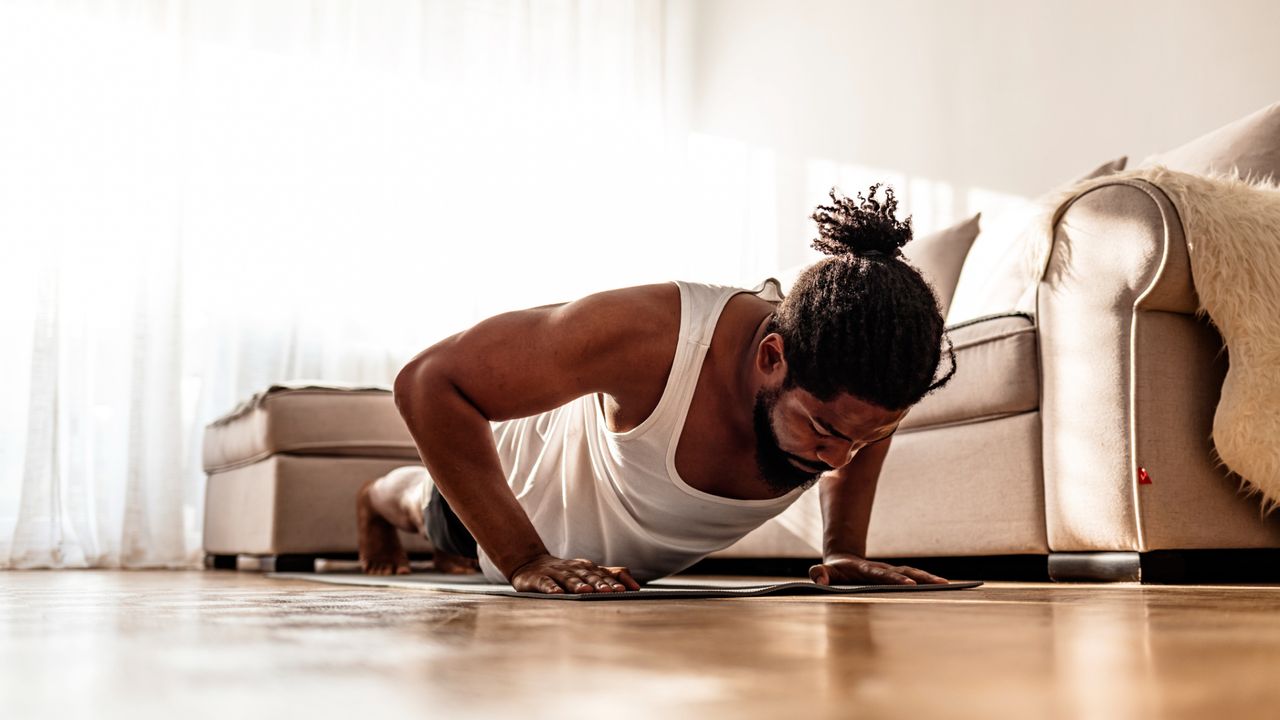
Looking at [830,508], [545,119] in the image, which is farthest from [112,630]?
[545,119]

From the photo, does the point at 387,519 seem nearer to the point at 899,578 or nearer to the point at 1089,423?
the point at 899,578

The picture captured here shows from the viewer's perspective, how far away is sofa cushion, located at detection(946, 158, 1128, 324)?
2598mm

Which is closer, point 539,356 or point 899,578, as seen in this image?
point 539,356

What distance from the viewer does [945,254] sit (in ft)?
10.2

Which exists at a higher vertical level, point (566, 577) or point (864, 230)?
point (864, 230)

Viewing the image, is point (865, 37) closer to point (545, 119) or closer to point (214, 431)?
point (545, 119)

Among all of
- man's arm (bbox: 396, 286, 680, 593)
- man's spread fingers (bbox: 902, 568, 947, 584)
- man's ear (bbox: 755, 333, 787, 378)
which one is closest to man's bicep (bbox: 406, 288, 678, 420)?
man's arm (bbox: 396, 286, 680, 593)

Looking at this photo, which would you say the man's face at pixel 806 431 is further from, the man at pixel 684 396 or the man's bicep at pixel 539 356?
the man's bicep at pixel 539 356

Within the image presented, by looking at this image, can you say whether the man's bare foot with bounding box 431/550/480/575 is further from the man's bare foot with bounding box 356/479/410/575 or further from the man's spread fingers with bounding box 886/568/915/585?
the man's spread fingers with bounding box 886/568/915/585

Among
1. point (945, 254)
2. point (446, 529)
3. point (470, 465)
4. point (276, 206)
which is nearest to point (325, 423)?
point (446, 529)

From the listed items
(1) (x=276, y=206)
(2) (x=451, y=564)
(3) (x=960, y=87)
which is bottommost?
(2) (x=451, y=564)

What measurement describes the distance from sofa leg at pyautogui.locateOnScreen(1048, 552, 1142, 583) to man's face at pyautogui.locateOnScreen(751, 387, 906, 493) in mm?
539

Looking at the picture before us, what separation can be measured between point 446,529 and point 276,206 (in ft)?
9.12

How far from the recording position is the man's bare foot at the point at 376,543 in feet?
8.70
